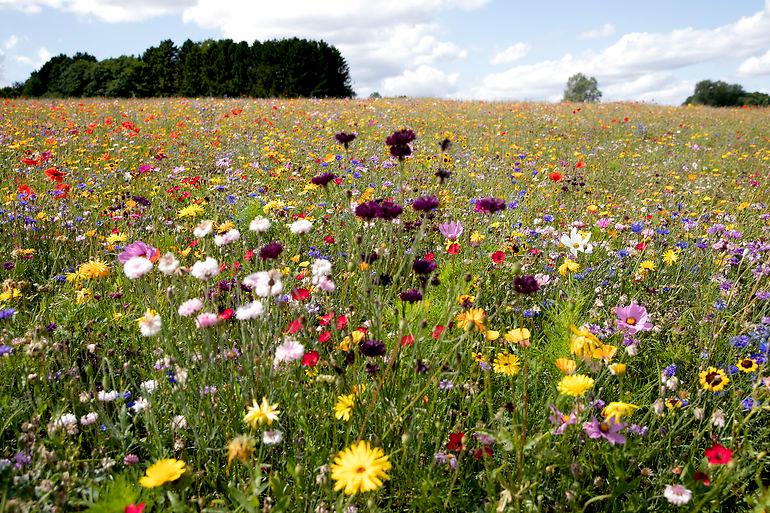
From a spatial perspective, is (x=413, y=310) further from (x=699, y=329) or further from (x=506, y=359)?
(x=699, y=329)

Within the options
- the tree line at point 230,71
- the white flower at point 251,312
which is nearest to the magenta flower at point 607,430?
the white flower at point 251,312

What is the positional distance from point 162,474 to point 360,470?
49 cm

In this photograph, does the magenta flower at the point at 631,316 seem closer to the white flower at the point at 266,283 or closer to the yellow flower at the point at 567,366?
the yellow flower at the point at 567,366

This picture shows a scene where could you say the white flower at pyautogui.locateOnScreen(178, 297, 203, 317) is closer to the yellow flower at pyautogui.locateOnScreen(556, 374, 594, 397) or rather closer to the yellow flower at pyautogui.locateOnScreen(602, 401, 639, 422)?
the yellow flower at pyautogui.locateOnScreen(556, 374, 594, 397)

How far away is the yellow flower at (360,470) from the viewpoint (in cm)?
112

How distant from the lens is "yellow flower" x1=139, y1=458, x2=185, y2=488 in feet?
3.74

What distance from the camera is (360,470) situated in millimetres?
1176

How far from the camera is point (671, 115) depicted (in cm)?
1247

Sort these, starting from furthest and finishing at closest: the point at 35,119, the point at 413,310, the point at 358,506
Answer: the point at 35,119 < the point at 413,310 < the point at 358,506

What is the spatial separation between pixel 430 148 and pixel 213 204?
3.71 m

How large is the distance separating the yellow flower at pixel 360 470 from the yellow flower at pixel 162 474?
40cm

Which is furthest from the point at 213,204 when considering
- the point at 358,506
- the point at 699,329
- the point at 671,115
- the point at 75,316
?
the point at 671,115

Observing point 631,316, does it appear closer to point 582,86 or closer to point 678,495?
point 678,495

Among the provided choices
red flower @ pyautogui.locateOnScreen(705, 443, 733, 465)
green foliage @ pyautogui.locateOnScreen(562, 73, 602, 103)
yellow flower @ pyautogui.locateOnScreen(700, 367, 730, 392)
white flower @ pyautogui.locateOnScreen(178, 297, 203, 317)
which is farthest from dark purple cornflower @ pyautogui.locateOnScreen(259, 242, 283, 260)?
green foliage @ pyautogui.locateOnScreen(562, 73, 602, 103)
